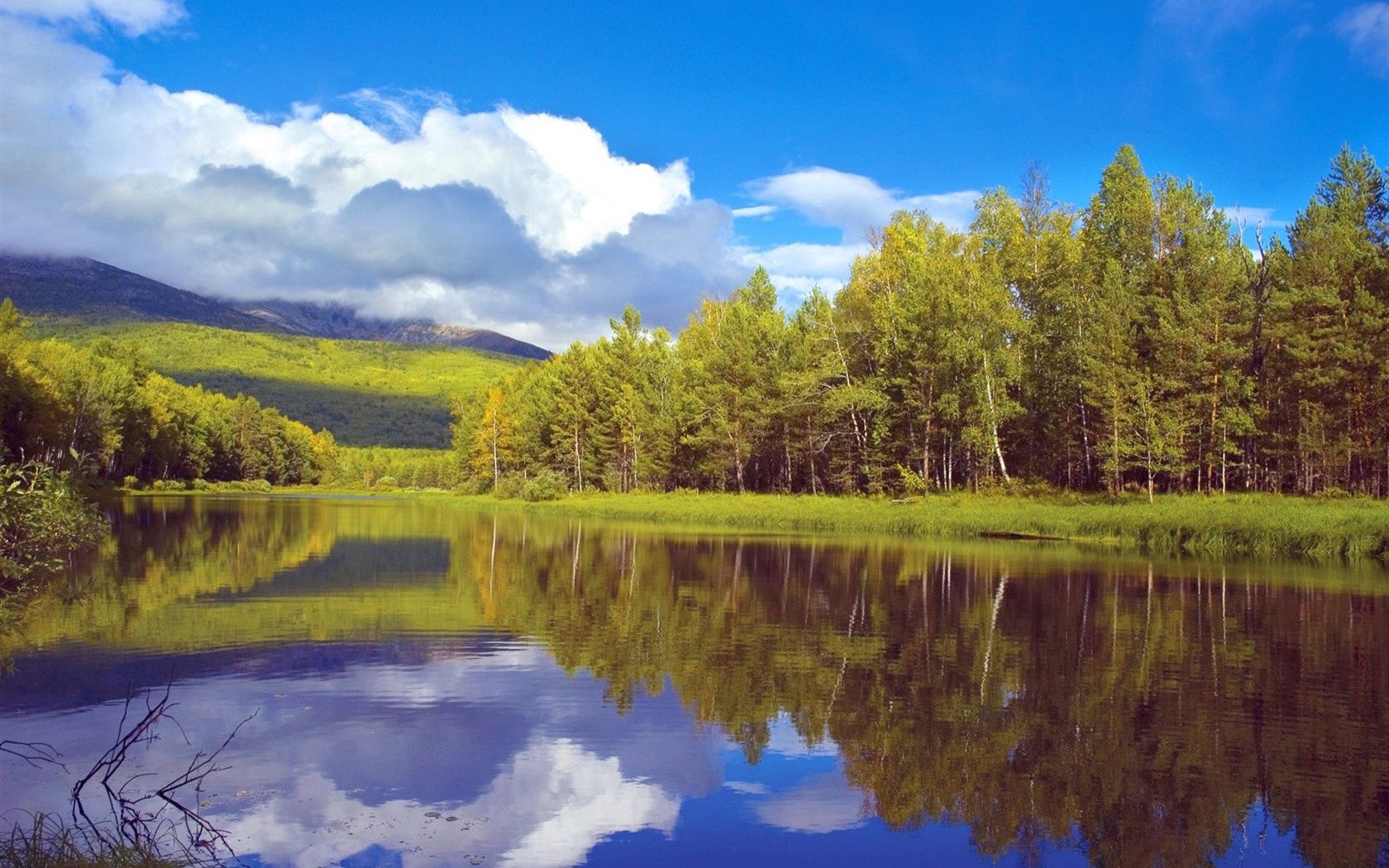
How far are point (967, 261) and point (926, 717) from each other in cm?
4920

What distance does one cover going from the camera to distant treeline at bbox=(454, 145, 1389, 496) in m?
46.7

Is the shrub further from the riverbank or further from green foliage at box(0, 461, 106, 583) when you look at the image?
green foliage at box(0, 461, 106, 583)

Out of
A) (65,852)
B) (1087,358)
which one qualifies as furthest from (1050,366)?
(65,852)

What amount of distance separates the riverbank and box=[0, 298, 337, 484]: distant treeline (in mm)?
35217

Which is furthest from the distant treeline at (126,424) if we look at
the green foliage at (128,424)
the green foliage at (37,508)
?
the green foliage at (37,508)

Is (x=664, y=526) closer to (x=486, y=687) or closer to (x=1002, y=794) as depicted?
(x=486, y=687)

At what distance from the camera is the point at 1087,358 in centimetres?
4875

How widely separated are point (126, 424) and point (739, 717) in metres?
108

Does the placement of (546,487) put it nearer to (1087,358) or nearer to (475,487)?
(475,487)

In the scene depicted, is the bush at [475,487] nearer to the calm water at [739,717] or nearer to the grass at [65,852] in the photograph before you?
the calm water at [739,717]

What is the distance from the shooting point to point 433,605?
931 inches

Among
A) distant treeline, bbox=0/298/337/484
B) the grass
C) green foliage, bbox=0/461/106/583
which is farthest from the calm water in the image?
distant treeline, bbox=0/298/337/484

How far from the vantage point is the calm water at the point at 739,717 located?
29.8 ft

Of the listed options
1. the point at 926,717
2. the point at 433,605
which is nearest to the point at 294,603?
the point at 433,605
